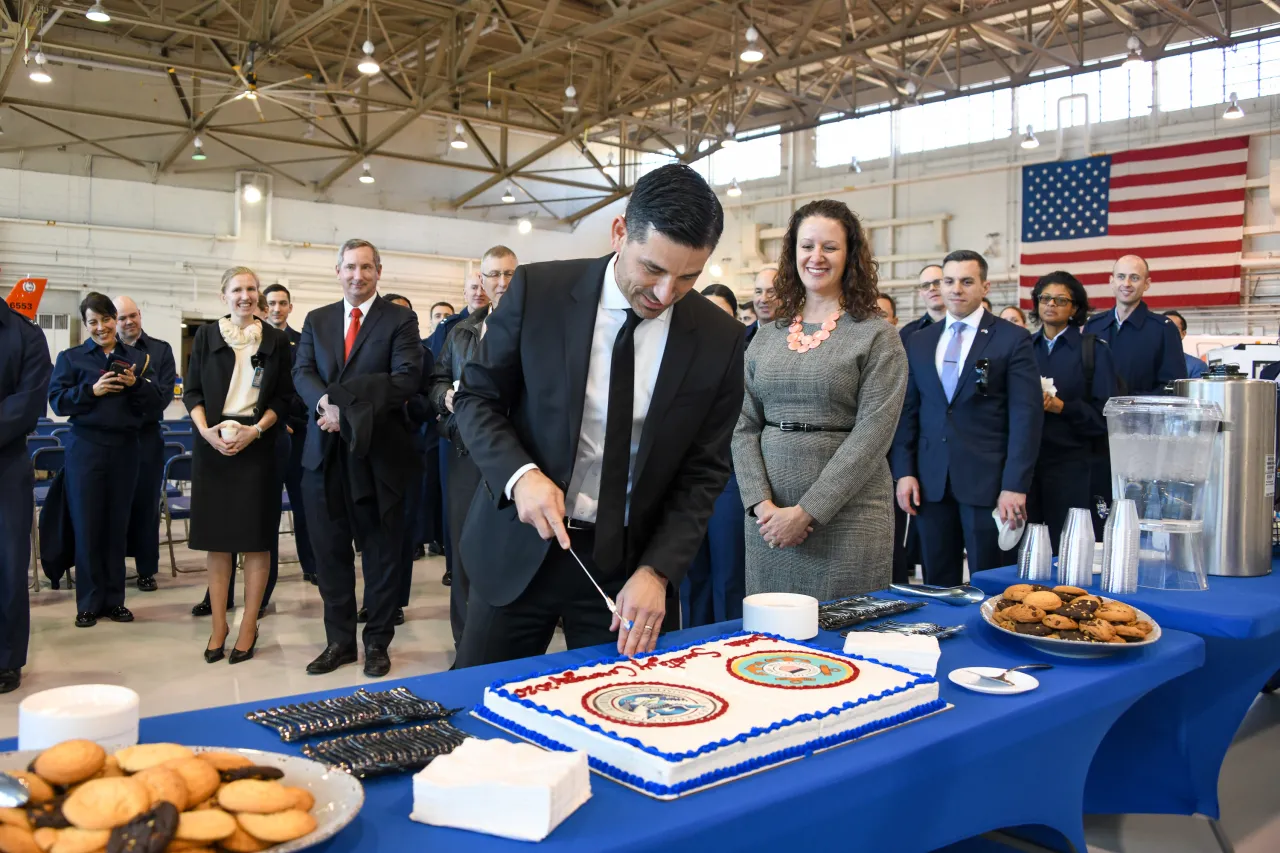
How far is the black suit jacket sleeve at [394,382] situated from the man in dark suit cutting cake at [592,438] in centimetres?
200

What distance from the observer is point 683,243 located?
5.12 ft

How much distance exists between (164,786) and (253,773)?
4.2 inches

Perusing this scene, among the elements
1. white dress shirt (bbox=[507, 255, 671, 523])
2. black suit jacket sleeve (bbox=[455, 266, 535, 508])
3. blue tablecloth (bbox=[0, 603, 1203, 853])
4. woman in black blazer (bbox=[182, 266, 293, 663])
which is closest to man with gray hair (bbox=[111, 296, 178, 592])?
woman in black blazer (bbox=[182, 266, 293, 663])

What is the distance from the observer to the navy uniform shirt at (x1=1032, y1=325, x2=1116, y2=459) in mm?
4051

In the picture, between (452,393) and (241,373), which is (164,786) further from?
(241,373)

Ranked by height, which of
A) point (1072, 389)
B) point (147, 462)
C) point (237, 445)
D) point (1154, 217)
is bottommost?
point (147, 462)

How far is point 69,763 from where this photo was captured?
0.90 m

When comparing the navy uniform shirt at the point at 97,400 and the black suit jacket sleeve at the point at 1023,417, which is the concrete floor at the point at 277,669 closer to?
the navy uniform shirt at the point at 97,400

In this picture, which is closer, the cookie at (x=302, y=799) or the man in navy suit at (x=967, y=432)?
the cookie at (x=302, y=799)

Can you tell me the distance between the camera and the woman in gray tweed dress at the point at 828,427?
246 cm

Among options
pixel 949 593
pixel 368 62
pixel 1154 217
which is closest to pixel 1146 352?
pixel 949 593

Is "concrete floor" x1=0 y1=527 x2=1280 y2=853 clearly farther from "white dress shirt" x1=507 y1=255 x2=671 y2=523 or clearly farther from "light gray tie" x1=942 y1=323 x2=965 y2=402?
"white dress shirt" x1=507 y1=255 x2=671 y2=523

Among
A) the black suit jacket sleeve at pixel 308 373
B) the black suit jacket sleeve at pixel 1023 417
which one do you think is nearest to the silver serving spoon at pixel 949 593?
the black suit jacket sleeve at pixel 1023 417

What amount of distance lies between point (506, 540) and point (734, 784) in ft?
A: 2.66
